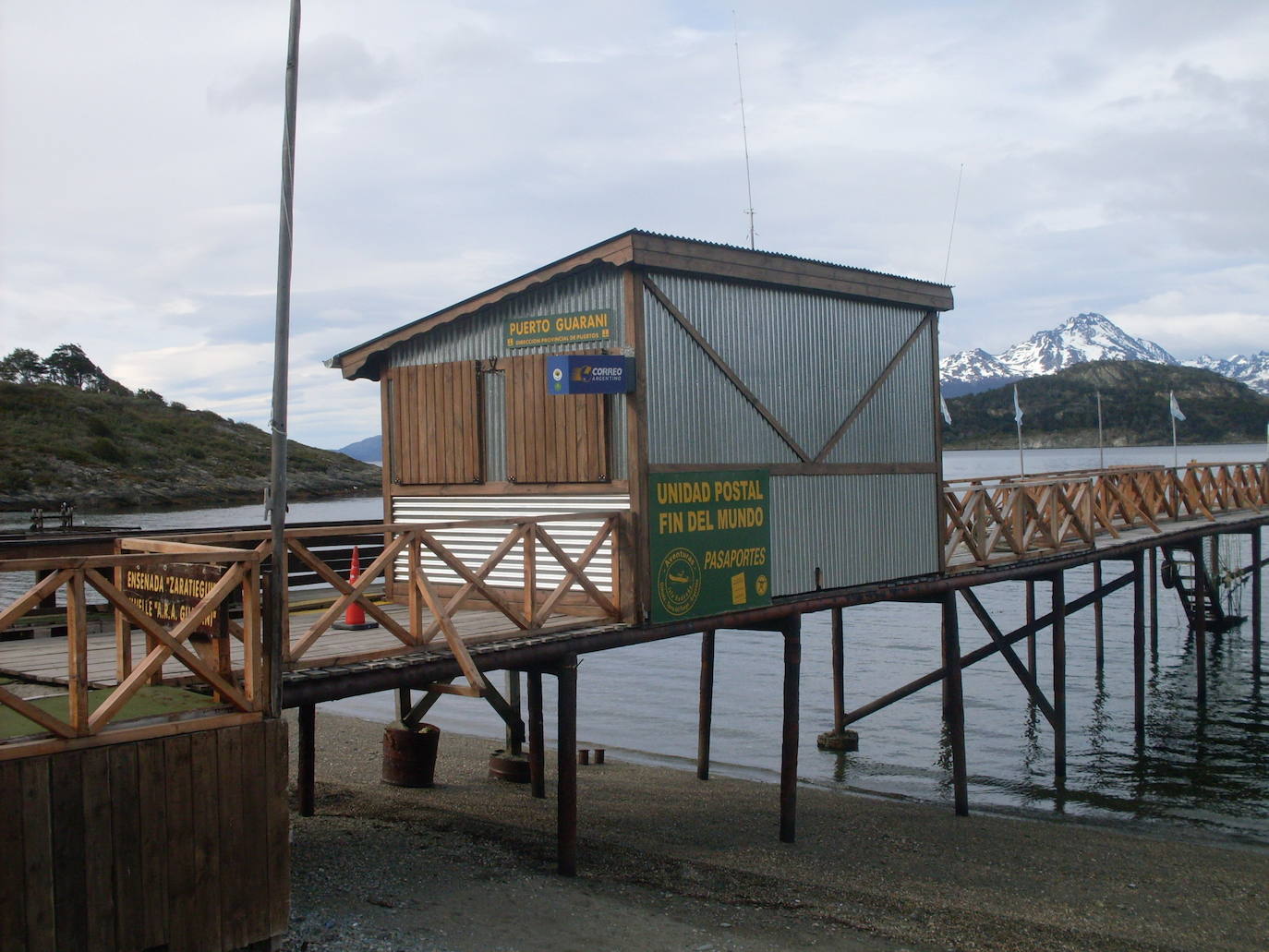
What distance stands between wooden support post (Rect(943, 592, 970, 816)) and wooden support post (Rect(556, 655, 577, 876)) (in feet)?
22.1

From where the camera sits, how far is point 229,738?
8.09 metres

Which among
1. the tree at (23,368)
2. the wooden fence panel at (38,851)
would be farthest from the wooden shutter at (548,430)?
the tree at (23,368)

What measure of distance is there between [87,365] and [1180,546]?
99072 millimetres

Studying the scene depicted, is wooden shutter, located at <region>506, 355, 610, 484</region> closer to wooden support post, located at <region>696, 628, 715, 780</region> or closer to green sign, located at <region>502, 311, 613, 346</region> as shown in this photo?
green sign, located at <region>502, 311, 613, 346</region>

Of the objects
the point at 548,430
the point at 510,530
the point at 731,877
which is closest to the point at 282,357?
the point at 548,430

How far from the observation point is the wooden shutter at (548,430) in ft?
40.1

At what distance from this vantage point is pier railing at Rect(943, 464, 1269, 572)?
55.8 feet

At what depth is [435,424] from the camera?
13.5 meters

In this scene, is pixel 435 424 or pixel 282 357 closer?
pixel 282 357

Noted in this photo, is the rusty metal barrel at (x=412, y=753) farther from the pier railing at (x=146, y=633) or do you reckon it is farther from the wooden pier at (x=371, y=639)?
the pier railing at (x=146, y=633)

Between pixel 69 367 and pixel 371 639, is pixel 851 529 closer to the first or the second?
pixel 371 639

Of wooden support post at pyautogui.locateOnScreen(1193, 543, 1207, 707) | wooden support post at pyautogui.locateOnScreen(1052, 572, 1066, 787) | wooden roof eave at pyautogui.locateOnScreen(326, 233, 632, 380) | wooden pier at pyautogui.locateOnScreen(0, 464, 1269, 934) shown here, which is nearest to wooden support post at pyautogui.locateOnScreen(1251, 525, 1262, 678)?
wooden support post at pyautogui.locateOnScreen(1193, 543, 1207, 707)

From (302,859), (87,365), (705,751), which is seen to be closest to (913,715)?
(705,751)

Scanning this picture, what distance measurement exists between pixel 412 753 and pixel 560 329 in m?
6.37
